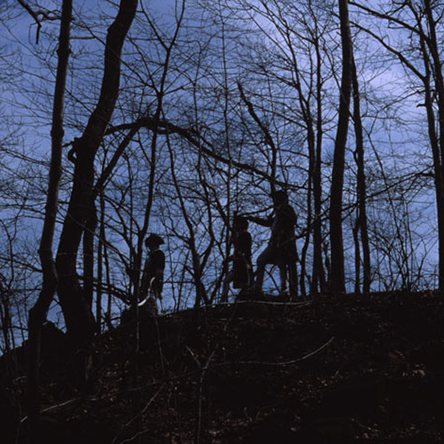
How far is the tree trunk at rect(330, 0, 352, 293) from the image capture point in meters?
9.86

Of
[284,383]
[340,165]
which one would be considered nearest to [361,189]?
[340,165]

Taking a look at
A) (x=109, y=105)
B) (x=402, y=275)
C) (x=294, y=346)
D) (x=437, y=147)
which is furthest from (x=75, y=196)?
(x=437, y=147)

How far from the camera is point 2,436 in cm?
657

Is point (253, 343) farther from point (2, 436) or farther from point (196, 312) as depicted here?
point (2, 436)

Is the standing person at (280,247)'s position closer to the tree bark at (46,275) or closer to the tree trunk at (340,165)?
the tree trunk at (340,165)

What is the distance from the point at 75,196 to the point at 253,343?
2997 millimetres

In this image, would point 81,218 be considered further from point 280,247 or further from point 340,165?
point 340,165

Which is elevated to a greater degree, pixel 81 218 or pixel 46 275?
pixel 81 218

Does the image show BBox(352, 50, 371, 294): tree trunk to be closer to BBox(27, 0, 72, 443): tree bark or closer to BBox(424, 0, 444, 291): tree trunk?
BBox(424, 0, 444, 291): tree trunk

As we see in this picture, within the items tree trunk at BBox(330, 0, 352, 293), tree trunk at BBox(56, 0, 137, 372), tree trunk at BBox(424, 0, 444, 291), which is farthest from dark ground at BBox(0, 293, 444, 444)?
tree trunk at BBox(424, 0, 444, 291)

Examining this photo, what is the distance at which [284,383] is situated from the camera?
266 inches

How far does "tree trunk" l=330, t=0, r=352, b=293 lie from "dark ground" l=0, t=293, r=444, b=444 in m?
1.46

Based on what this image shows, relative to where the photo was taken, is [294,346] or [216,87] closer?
[216,87]

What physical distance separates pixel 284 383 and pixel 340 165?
4.77m
